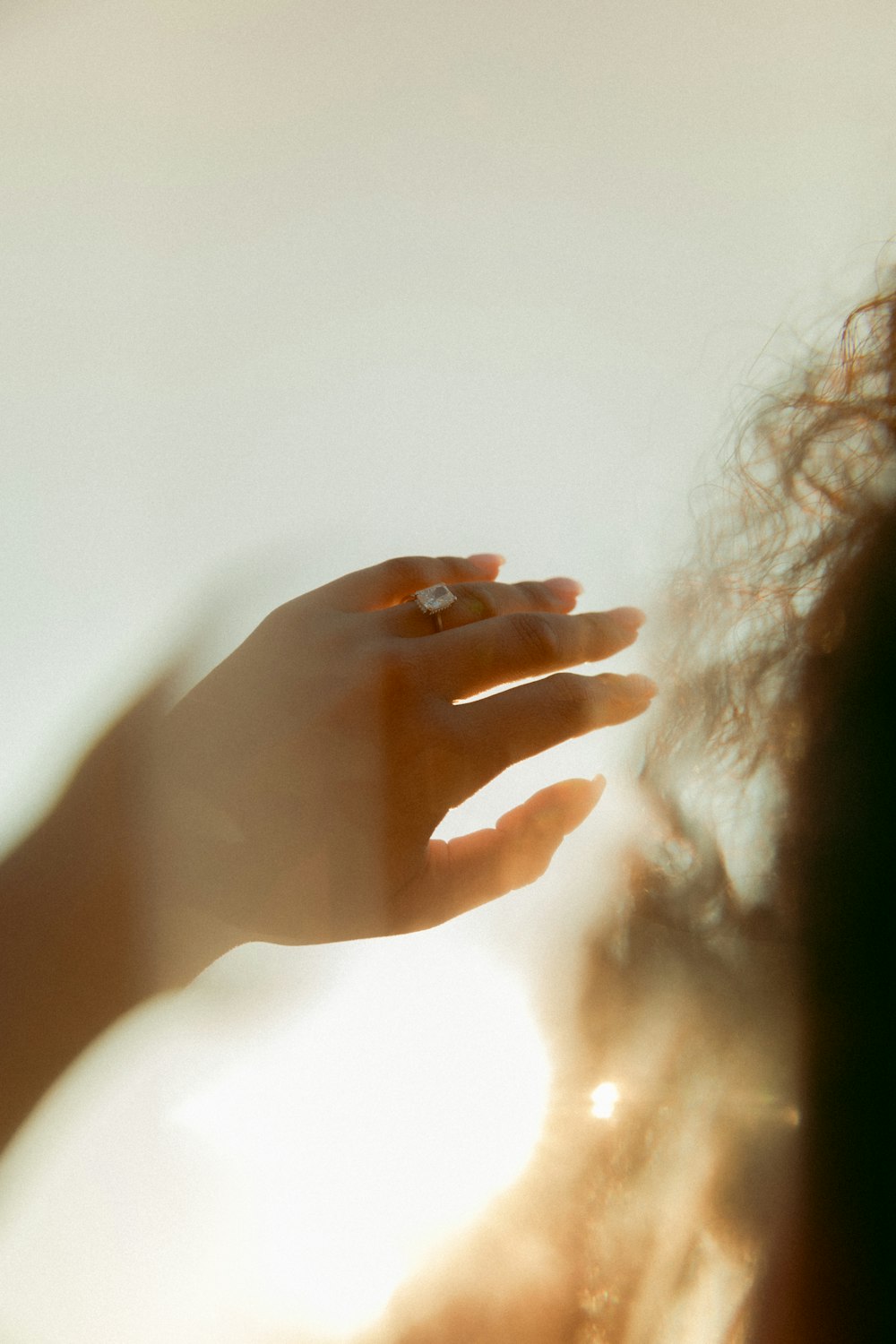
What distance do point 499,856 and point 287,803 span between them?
170 mm

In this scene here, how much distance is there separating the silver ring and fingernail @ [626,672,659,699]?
137 millimetres

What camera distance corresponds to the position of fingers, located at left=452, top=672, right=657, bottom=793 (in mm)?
488

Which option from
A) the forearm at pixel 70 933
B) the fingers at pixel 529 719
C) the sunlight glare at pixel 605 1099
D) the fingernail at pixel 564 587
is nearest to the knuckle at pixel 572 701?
the fingers at pixel 529 719

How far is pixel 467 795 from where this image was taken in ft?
1.63

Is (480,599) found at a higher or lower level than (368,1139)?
higher

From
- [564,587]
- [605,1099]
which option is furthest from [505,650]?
[605,1099]

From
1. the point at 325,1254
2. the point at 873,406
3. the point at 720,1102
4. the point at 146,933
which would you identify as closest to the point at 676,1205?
the point at 720,1102

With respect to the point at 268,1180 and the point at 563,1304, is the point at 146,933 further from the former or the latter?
the point at 563,1304

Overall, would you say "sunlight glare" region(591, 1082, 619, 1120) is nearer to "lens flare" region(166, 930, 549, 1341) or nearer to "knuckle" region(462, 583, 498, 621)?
"lens flare" region(166, 930, 549, 1341)

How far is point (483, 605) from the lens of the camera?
570 mm

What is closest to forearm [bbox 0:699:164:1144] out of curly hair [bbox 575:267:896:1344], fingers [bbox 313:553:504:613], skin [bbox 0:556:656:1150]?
skin [bbox 0:556:656:1150]

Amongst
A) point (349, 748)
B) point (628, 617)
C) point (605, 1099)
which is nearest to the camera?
point (349, 748)

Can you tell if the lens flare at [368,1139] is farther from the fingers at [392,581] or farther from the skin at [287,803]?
the fingers at [392,581]

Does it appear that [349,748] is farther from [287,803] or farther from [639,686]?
[639,686]
